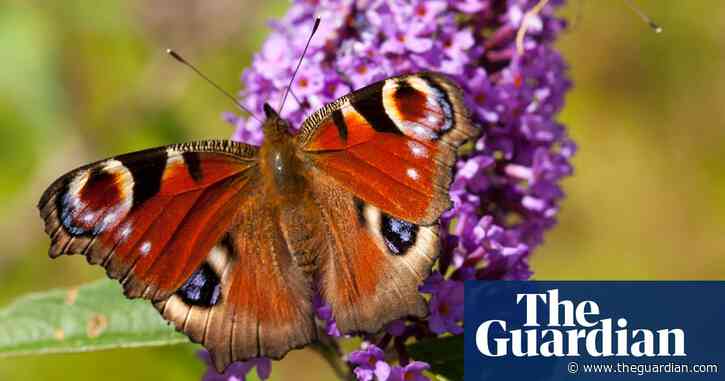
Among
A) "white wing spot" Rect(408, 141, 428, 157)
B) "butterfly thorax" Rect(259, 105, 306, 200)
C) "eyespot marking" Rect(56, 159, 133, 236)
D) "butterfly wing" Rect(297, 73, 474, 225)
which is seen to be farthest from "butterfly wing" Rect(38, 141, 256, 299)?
"white wing spot" Rect(408, 141, 428, 157)

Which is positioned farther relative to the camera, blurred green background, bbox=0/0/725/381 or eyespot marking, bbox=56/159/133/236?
blurred green background, bbox=0/0/725/381

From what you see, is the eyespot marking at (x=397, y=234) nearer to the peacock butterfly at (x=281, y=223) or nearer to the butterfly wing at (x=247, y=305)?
the peacock butterfly at (x=281, y=223)

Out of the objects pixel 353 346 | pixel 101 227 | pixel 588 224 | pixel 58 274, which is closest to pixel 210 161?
pixel 101 227

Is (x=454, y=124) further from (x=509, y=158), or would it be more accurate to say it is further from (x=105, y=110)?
(x=105, y=110)

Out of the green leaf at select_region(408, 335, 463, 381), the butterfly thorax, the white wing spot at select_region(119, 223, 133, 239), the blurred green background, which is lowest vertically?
the green leaf at select_region(408, 335, 463, 381)

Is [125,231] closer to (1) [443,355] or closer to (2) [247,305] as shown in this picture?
(2) [247,305]

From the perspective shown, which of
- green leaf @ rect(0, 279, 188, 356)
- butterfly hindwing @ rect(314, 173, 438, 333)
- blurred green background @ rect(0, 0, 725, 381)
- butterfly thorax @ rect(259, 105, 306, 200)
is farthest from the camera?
blurred green background @ rect(0, 0, 725, 381)

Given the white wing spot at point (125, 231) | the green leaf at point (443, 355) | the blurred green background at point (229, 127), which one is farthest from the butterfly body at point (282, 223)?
the blurred green background at point (229, 127)

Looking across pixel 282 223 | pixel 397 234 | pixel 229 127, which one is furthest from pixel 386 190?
pixel 229 127

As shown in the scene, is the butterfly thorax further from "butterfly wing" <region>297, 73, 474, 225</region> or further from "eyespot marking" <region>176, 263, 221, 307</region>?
"eyespot marking" <region>176, 263, 221, 307</region>
